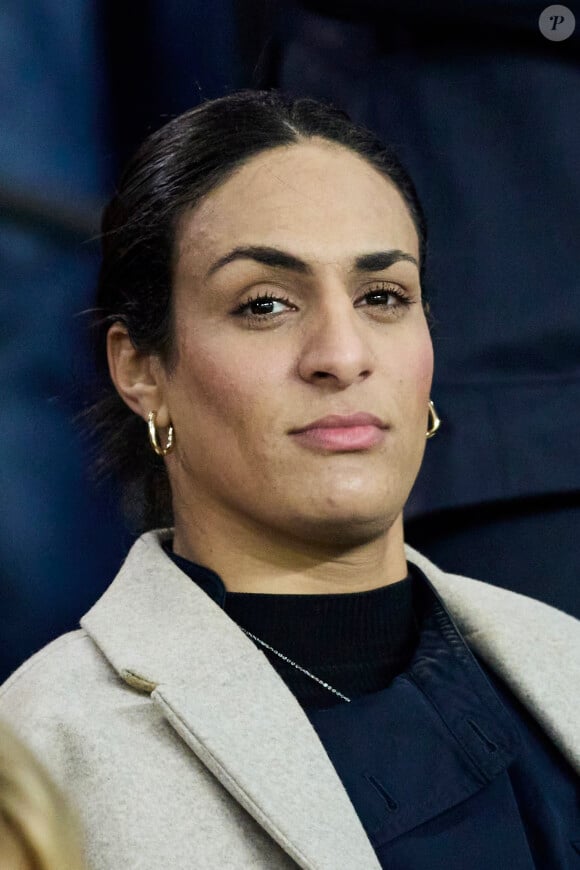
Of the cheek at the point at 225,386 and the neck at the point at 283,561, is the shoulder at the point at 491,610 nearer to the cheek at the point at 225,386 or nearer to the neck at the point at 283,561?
the neck at the point at 283,561

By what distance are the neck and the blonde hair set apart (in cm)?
73

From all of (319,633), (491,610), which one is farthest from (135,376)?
(491,610)

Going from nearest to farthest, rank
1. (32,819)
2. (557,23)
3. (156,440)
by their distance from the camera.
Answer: (32,819)
(156,440)
(557,23)

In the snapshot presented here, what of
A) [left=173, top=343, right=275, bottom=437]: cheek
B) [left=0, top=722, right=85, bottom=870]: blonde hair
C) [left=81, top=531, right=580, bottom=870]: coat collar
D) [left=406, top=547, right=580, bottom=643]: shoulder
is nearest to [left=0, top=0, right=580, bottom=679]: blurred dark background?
[left=406, top=547, right=580, bottom=643]: shoulder

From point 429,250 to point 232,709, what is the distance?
76 centimetres

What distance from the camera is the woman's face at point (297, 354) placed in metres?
1.14

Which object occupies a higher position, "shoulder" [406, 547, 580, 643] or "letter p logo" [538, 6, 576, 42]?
"letter p logo" [538, 6, 576, 42]

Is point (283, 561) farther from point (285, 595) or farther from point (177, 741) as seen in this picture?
point (177, 741)

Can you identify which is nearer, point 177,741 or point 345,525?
point 177,741

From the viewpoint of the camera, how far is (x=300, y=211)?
3.93ft

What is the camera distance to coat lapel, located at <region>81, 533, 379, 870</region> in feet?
3.18

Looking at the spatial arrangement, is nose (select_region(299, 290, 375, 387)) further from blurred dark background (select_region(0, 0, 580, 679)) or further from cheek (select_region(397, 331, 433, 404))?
blurred dark background (select_region(0, 0, 580, 679))

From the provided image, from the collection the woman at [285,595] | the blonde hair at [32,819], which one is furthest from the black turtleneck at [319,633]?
the blonde hair at [32,819]

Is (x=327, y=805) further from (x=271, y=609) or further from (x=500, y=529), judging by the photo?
(x=500, y=529)
